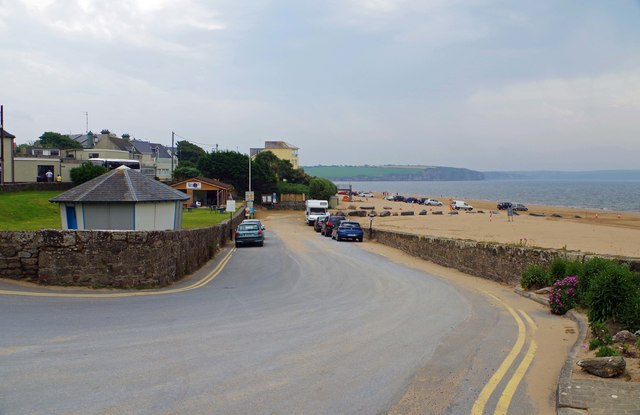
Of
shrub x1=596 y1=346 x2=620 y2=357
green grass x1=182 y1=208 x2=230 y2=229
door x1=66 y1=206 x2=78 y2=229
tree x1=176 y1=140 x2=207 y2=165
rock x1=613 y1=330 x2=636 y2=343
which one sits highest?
tree x1=176 y1=140 x2=207 y2=165

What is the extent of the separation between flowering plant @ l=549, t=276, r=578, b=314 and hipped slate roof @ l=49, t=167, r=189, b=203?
52.4ft

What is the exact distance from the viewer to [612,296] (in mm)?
9492

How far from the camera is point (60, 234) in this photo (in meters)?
14.4

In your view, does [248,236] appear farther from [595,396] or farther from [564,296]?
[595,396]

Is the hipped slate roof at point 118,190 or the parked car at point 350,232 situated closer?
the hipped slate roof at point 118,190

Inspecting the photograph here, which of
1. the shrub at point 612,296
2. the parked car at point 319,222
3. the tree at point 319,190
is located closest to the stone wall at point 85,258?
the shrub at point 612,296

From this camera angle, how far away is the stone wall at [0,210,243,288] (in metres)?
14.3

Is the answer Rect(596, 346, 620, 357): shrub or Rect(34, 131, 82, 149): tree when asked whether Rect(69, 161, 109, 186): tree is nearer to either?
Rect(596, 346, 620, 357): shrub

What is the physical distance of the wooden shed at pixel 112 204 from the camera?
22.1 m

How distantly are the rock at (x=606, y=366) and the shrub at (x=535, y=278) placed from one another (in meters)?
8.18

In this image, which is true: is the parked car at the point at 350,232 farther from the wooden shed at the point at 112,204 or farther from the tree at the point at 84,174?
the tree at the point at 84,174

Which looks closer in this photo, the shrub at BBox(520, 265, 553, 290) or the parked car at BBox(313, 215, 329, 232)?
the shrub at BBox(520, 265, 553, 290)

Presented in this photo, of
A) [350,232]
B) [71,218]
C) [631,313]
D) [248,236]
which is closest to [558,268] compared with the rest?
[631,313]

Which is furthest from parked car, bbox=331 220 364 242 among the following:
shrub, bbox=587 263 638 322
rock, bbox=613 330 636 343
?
rock, bbox=613 330 636 343
